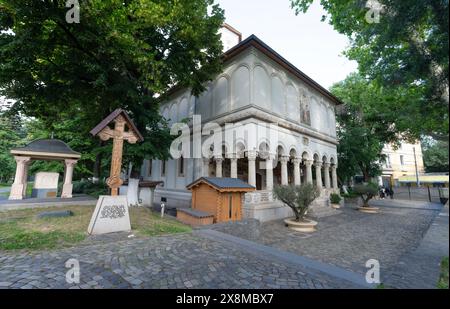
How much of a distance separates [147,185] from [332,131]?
19827 mm

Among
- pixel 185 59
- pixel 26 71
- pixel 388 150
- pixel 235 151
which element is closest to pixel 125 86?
pixel 185 59

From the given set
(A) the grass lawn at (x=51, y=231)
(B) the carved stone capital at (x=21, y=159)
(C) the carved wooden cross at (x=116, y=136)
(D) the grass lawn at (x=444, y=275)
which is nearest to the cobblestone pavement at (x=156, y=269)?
(A) the grass lawn at (x=51, y=231)

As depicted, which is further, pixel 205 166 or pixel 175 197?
pixel 175 197

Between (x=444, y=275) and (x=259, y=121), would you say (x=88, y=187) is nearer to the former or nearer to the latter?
(x=259, y=121)

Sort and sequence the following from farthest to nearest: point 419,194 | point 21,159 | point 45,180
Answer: point 419,194 → point 45,180 → point 21,159

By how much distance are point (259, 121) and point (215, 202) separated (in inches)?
254

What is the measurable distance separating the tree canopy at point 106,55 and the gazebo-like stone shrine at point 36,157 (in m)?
1.69

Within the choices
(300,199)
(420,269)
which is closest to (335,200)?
(300,199)

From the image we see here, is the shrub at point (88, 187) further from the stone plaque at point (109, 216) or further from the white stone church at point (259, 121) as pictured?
the stone plaque at point (109, 216)

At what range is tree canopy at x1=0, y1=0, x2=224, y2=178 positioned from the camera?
336 inches

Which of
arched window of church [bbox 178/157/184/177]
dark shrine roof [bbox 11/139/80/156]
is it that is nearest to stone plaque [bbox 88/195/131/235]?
dark shrine roof [bbox 11/139/80/156]

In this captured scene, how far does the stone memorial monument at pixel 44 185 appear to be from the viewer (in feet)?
50.6

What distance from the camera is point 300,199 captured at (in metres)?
11.3

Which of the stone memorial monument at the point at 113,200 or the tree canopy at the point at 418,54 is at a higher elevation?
the tree canopy at the point at 418,54
